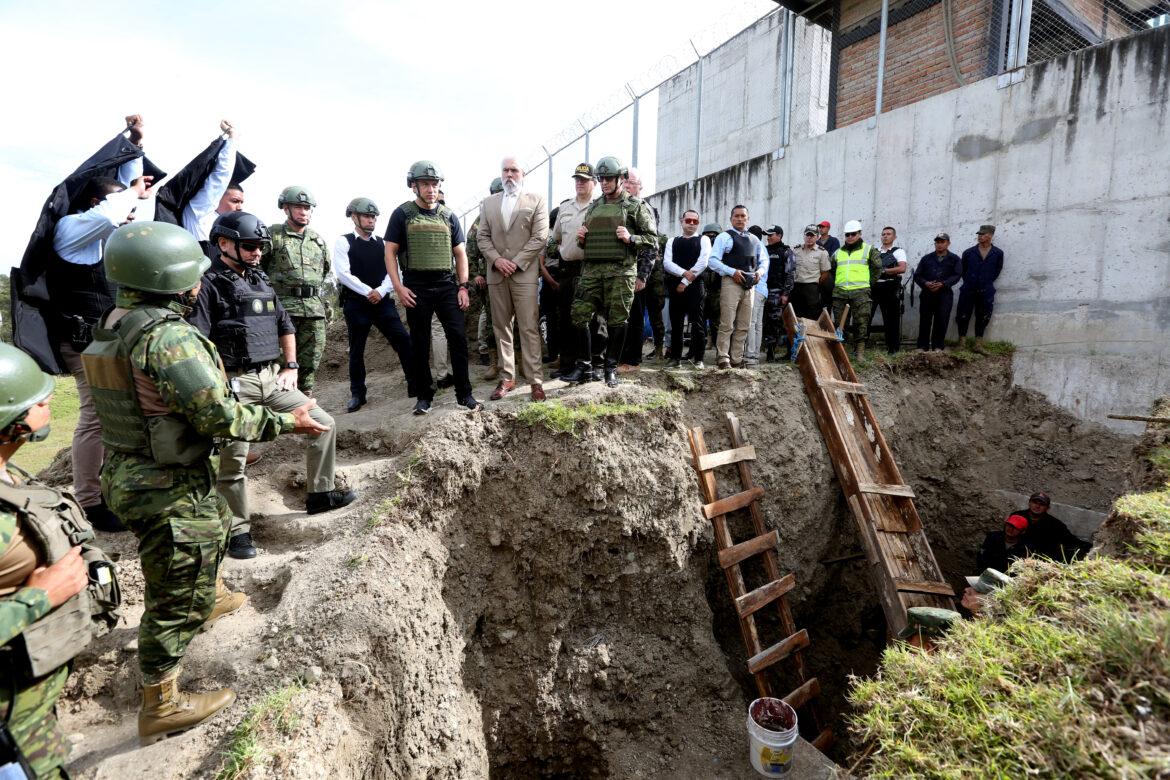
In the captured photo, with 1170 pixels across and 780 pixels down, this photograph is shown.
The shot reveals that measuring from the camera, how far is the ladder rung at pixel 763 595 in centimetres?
531

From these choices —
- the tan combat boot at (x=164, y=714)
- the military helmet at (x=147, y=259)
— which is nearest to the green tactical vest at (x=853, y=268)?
the military helmet at (x=147, y=259)

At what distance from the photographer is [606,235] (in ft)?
17.1

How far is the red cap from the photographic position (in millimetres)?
5637

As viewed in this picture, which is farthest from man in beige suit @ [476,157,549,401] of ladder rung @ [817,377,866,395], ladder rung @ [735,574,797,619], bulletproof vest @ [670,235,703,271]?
ladder rung @ [817,377,866,395]

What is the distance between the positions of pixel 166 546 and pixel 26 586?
0.67 metres

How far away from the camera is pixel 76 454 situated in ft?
11.6

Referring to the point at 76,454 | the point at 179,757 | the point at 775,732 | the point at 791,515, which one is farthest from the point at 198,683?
the point at 791,515

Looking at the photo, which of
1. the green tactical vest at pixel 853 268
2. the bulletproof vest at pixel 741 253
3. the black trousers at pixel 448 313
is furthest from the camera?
the green tactical vest at pixel 853 268

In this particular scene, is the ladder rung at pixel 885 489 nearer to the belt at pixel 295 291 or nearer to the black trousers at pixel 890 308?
the black trousers at pixel 890 308

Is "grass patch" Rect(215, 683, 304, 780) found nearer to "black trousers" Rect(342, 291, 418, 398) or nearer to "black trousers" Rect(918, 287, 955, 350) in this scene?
"black trousers" Rect(342, 291, 418, 398)

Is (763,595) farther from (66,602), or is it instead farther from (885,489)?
(66,602)

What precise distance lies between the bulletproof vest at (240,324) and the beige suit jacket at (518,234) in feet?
6.86

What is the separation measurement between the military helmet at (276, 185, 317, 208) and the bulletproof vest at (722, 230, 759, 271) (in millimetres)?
4473

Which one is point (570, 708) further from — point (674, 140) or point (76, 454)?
point (674, 140)
